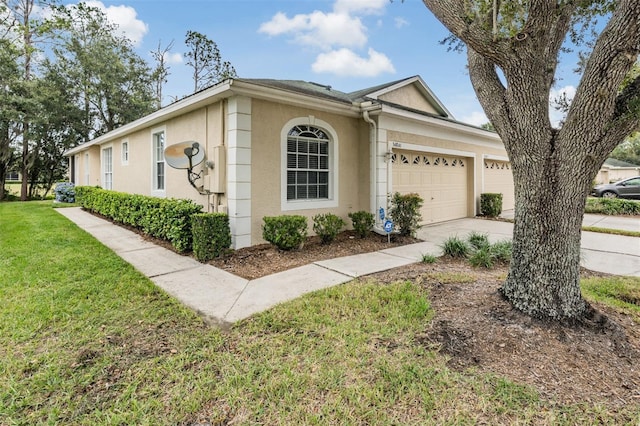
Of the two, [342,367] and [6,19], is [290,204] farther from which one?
[6,19]

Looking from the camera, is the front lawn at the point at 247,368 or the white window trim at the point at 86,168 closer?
the front lawn at the point at 247,368

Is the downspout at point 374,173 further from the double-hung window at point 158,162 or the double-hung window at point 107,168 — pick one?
the double-hung window at point 107,168

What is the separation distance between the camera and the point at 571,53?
482 centimetres

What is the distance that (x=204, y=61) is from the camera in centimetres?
2545

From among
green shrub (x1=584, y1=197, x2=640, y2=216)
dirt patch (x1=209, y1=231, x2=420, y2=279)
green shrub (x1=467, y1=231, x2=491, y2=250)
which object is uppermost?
green shrub (x1=584, y1=197, x2=640, y2=216)

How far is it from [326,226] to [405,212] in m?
2.15

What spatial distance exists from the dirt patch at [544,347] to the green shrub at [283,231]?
3152 millimetres

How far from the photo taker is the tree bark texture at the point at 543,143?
2881 mm

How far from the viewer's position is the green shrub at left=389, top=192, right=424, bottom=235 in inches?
310

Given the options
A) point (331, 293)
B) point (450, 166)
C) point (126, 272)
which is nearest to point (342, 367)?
point (331, 293)

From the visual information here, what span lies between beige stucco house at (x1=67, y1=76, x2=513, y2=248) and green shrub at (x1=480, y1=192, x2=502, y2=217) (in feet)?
0.76

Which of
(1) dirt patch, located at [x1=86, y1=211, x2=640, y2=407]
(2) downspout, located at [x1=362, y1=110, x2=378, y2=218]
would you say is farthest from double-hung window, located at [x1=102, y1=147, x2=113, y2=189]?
(1) dirt patch, located at [x1=86, y1=211, x2=640, y2=407]

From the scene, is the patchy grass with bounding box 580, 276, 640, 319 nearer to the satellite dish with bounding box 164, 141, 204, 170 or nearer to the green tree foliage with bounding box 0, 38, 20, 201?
the satellite dish with bounding box 164, 141, 204, 170

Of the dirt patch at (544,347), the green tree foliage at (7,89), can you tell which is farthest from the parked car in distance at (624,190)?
the green tree foliage at (7,89)
